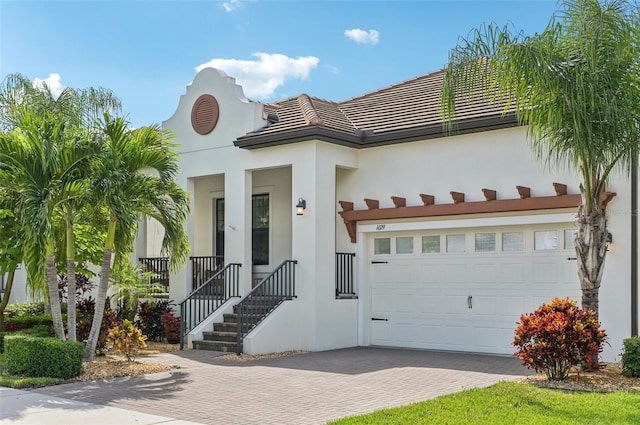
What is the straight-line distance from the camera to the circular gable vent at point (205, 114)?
17.3 metres

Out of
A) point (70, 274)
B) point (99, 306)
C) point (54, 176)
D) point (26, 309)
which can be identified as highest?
point (54, 176)

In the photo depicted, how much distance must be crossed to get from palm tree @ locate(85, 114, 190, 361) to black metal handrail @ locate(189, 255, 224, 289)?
15.9ft

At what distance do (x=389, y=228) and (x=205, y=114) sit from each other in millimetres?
5488

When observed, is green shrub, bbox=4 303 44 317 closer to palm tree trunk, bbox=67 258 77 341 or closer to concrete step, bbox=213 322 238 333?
concrete step, bbox=213 322 238 333

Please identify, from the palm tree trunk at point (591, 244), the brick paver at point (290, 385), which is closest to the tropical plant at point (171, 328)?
the brick paver at point (290, 385)

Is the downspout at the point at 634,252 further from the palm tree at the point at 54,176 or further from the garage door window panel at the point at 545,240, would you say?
the palm tree at the point at 54,176

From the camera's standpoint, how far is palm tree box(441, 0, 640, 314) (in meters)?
9.89

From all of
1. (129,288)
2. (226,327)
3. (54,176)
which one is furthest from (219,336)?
(54,176)

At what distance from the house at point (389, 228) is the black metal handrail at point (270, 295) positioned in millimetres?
36

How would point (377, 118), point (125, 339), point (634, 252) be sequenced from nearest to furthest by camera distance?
point (634, 252)
point (125, 339)
point (377, 118)

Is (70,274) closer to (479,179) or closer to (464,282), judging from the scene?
(464,282)

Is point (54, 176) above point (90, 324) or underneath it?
above

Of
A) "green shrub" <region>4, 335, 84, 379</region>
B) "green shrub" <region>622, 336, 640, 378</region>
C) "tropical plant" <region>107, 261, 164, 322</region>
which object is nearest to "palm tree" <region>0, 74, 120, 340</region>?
"green shrub" <region>4, 335, 84, 379</region>

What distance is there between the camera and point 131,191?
11703mm
